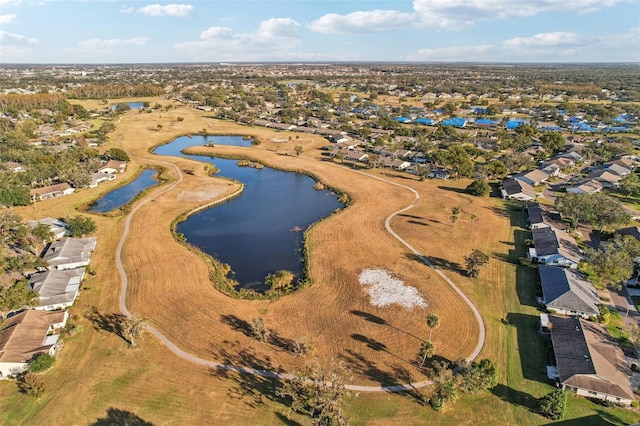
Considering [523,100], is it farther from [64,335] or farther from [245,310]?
[64,335]

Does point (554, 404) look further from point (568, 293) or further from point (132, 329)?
point (132, 329)

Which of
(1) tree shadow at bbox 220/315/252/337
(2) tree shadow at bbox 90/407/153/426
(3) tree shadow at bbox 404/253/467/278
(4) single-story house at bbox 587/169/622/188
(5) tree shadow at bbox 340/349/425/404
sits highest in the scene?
(4) single-story house at bbox 587/169/622/188

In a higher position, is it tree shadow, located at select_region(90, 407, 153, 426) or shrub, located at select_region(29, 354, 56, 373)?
shrub, located at select_region(29, 354, 56, 373)

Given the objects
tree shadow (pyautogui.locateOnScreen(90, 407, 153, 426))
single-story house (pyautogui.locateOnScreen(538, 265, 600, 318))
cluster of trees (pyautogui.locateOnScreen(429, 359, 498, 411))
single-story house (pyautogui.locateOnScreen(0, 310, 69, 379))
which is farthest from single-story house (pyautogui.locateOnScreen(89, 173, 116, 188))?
single-story house (pyautogui.locateOnScreen(538, 265, 600, 318))

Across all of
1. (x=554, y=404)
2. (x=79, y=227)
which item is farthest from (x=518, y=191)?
(x=79, y=227)

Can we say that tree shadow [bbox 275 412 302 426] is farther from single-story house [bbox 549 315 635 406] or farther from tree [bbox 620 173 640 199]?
tree [bbox 620 173 640 199]

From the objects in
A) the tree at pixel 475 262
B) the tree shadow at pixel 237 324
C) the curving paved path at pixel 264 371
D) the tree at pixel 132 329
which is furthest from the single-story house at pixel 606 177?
the tree at pixel 132 329
